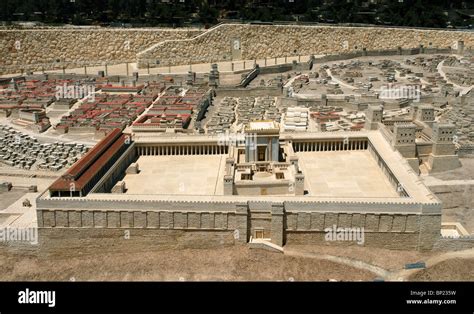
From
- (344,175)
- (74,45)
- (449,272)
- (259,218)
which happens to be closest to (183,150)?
(259,218)

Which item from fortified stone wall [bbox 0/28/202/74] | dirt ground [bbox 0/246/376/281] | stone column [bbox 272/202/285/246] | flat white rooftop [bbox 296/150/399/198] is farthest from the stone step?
fortified stone wall [bbox 0/28/202/74]

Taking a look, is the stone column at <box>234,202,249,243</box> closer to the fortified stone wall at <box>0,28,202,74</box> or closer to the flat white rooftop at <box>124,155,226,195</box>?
the flat white rooftop at <box>124,155,226,195</box>

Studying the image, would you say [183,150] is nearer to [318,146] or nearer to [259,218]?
[318,146]

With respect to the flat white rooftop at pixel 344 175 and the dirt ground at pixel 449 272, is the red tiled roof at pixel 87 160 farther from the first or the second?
the dirt ground at pixel 449 272

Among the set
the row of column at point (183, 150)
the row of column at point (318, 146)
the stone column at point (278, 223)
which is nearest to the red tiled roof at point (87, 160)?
the row of column at point (183, 150)
